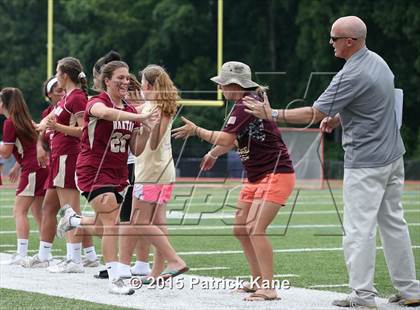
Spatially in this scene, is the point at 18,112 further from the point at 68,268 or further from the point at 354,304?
the point at 354,304

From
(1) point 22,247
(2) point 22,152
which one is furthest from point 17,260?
(2) point 22,152

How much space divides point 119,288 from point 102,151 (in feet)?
3.58

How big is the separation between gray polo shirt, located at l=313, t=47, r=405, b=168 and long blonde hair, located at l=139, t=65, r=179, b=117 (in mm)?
1388

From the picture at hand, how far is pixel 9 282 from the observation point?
842 cm

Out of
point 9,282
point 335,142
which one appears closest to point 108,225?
point 9,282

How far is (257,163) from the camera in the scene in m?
7.77

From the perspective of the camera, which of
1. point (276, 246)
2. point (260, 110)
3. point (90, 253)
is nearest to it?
point (260, 110)

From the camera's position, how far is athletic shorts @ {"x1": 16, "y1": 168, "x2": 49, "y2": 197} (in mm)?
10086

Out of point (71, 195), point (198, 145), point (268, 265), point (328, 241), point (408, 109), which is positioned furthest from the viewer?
point (408, 109)

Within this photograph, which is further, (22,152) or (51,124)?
(22,152)

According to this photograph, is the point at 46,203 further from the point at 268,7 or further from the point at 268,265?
the point at 268,7

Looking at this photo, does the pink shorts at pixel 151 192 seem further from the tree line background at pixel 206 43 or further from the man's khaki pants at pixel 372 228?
the tree line background at pixel 206 43

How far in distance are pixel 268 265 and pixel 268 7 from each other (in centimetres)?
3733

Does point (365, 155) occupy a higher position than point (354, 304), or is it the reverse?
point (365, 155)
